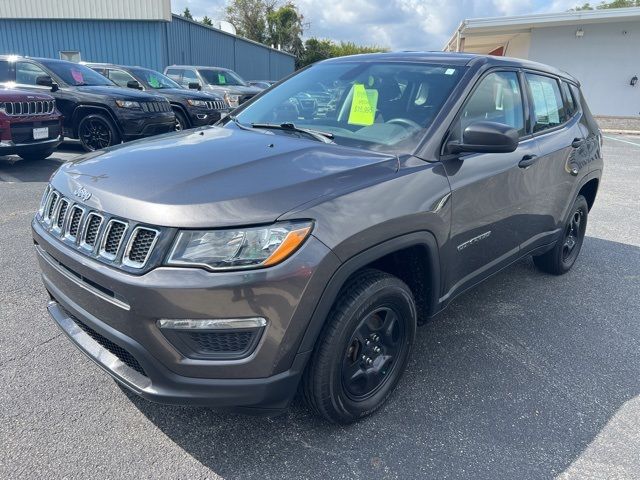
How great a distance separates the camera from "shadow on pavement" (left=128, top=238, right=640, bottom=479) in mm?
2170

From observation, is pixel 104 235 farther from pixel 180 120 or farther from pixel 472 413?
pixel 180 120

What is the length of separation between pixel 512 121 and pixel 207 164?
7.12 feet

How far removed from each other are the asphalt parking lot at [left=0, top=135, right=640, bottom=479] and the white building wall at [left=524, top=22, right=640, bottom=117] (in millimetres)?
17943

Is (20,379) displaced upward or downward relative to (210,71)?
downward

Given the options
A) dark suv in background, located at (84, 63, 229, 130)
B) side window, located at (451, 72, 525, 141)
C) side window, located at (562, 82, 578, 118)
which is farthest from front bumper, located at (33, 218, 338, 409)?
dark suv in background, located at (84, 63, 229, 130)

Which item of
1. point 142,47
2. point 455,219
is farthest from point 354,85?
point 142,47

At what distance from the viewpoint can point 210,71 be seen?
544 inches

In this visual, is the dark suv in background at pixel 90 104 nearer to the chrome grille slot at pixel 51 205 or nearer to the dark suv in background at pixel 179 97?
the dark suv in background at pixel 179 97

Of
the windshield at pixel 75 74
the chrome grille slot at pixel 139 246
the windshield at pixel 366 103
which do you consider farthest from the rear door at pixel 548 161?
the windshield at pixel 75 74

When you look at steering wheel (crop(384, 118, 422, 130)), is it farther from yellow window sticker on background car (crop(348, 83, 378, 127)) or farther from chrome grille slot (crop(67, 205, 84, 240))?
chrome grille slot (crop(67, 205, 84, 240))

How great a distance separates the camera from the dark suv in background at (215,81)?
41.8 feet

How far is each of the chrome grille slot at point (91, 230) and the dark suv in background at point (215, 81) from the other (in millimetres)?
11021

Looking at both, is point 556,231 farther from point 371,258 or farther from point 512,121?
point 371,258

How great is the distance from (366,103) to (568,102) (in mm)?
2232
